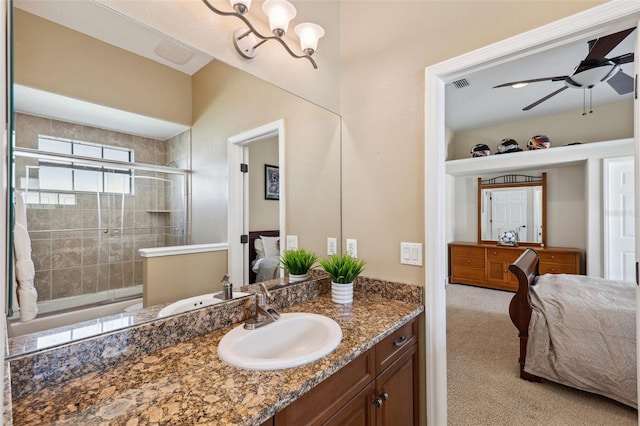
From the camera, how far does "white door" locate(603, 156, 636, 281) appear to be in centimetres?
386

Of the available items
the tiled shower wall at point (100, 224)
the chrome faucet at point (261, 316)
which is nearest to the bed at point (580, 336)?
the chrome faucet at point (261, 316)

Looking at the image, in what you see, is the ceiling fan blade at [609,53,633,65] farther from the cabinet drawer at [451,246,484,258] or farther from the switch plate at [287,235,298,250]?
the cabinet drawer at [451,246,484,258]

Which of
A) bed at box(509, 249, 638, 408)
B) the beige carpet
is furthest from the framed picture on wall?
bed at box(509, 249, 638, 408)

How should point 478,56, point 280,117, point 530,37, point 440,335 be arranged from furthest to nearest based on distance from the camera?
point 280,117
point 440,335
point 478,56
point 530,37

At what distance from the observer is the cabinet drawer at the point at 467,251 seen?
5321 millimetres

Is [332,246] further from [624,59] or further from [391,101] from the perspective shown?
[624,59]

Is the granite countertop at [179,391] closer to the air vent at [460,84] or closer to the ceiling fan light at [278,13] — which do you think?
the ceiling fan light at [278,13]

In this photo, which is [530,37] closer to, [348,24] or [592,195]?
[348,24]

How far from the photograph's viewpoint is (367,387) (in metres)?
1.19

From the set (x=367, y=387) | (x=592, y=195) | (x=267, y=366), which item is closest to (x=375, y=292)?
(x=367, y=387)

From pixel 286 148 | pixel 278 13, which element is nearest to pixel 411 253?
pixel 286 148

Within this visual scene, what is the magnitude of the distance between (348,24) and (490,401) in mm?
2804

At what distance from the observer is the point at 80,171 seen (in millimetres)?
939

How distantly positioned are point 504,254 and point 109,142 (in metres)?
5.68
